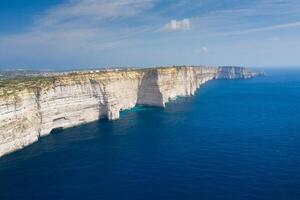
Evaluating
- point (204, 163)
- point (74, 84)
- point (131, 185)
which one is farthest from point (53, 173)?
point (74, 84)

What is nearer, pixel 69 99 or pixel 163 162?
pixel 163 162

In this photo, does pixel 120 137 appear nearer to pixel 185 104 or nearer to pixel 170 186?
pixel 170 186

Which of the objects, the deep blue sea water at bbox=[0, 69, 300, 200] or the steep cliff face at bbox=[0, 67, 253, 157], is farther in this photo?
the steep cliff face at bbox=[0, 67, 253, 157]

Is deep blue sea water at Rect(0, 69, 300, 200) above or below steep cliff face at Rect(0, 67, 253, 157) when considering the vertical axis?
below

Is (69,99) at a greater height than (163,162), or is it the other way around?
(69,99)

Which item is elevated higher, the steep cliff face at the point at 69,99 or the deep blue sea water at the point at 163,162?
the steep cliff face at the point at 69,99

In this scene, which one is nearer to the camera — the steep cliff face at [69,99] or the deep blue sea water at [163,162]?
the deep blue sea water at [163,162]
